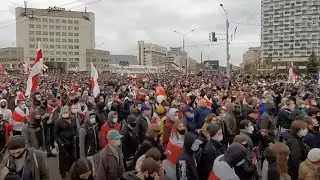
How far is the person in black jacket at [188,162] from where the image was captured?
5395mm

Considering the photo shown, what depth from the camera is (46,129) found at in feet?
34.6

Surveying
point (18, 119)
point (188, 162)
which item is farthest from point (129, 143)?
point (18, 119)

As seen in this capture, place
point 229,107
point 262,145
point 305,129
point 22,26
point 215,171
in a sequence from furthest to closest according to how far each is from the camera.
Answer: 1. point 22,26
2. point 229,107
3. point 262,145
4. point 305,129
5. point 215,171

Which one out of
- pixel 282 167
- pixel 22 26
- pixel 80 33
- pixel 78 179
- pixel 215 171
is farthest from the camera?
pixel 80 33

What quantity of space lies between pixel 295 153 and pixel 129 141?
2.95 m

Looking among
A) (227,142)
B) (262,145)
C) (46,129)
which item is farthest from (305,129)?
(46,129)

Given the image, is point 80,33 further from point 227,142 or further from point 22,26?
point 227,142

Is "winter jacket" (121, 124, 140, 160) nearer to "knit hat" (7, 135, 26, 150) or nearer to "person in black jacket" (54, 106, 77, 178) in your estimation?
"person in black jacket" (54, 106, 77, 178)

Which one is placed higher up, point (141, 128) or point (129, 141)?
point (141, 128)

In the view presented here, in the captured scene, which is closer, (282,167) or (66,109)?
(282,167)

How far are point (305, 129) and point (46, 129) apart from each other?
260 inches

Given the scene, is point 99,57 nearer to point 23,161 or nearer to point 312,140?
point 312,140

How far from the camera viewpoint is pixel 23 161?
15.2 feet

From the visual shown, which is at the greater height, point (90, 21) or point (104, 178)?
point (90, 21)
